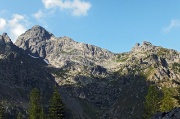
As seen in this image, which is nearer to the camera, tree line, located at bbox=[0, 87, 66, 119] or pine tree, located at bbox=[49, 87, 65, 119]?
pine tree, located at bbox=[49, 87, 65, 119]

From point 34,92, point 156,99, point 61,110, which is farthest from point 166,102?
point 34,92

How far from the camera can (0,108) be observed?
87375 millimetres

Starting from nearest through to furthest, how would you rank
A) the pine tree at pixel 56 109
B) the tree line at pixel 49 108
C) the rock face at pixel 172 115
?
1. the rock face at pixel 172 115
2. the pine tree at pixel 56 109
3. the tree line at pixel 49 108

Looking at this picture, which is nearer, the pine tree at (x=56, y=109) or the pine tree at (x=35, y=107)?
the pine tree at (x=56, y=109)

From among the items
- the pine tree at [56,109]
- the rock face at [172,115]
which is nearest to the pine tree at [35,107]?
the pine tree at [56,109]

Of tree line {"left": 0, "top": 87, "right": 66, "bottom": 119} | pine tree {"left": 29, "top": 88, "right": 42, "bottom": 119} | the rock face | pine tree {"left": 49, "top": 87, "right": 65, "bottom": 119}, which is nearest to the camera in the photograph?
the rock face

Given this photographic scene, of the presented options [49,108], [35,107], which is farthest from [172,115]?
[35,107]

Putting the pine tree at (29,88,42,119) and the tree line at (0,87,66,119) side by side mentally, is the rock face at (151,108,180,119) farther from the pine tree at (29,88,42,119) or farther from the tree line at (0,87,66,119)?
the pine tree at (29,88,42,119)

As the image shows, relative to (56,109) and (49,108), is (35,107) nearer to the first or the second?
(49,108)

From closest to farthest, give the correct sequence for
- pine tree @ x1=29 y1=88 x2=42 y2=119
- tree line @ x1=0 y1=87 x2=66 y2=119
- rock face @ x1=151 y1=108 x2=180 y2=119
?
rock face @ x1=151 y1=108 x2=180 y2=119
tree line @ x1=0 y1=87 x2=66 y2=119
pine tree @ x1=29 y1=88 x2=42 y2=119

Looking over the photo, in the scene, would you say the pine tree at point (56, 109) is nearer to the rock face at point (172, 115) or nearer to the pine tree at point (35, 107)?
the pine tree at point (35, 107)

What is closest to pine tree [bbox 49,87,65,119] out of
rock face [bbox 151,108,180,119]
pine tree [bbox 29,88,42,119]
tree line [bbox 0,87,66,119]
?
tree line [bbox 0,87,66,119]

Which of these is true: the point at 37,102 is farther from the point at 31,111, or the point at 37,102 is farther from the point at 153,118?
the point at 153,118

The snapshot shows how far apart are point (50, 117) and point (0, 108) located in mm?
24512
